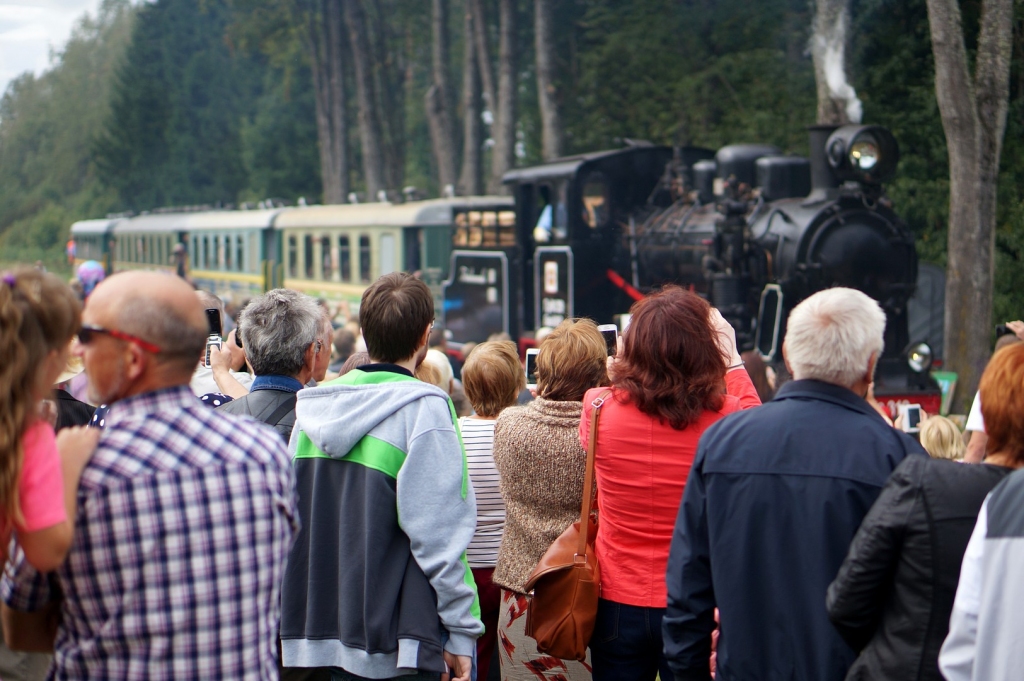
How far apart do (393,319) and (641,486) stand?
0.89 meters

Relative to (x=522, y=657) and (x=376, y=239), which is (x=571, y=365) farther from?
(x=376, y=239)

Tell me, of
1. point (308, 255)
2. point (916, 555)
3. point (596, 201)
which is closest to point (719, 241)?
point (596, 201)

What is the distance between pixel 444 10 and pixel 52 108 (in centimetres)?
6302

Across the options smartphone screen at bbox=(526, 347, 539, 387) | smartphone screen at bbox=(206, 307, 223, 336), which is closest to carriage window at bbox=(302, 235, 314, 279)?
smartphone screen at bbox=(206, 307, 223, 336)

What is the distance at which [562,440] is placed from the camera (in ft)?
11.7

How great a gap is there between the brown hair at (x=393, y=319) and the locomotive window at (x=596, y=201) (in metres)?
9.40

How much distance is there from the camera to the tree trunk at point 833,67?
44.3 feet

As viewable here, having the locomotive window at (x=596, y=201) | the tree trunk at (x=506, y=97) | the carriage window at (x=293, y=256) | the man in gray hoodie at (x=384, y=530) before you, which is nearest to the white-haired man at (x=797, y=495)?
the man in gray hoodie at (x=384, y=530)

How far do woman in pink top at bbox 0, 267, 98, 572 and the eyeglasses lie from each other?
0.08m

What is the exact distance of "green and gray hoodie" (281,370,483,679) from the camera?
2.91 metres

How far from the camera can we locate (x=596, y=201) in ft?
41.1

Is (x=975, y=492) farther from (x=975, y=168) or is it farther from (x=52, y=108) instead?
(x=52, y=108)

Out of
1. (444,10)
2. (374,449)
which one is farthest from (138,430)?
(444,10)

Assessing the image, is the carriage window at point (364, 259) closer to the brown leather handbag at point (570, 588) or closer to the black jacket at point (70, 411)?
the black jacket at point (70, 411)
